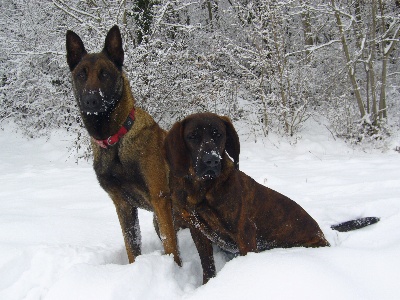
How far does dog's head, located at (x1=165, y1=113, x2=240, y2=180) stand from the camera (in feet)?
8.36

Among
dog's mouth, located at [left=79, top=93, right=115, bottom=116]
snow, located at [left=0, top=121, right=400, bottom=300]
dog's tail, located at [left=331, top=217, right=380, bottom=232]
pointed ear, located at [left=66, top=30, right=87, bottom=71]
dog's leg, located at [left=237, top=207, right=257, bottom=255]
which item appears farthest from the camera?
dog's tail, located at [left=331, top=217, right=380, bottom=232]

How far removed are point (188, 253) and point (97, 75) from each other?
1.79 metres

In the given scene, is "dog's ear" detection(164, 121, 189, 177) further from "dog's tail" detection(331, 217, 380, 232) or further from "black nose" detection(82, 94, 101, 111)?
"dog's tail" detection(331, 217, 380, 232)

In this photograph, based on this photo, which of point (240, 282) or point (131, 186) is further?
point (131, 186)

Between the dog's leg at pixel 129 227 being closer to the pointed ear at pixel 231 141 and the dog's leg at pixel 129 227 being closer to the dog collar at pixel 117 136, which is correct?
the dog collar at pixel 117 136

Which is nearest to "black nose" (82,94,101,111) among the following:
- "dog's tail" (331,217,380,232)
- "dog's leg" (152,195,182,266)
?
"dog's leg" (152,195,182,266)

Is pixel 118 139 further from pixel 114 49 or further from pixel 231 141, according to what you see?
pixel 231 141

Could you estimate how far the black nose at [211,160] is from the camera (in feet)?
8.12

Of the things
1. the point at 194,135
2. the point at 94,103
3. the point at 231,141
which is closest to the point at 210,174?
the point at 194,135

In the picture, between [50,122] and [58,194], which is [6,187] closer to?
[58,194]

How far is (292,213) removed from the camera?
297 cm

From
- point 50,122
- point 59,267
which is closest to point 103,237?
point 59,267

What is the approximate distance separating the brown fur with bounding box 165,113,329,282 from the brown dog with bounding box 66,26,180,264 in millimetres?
160

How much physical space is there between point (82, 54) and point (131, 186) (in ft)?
3.85
